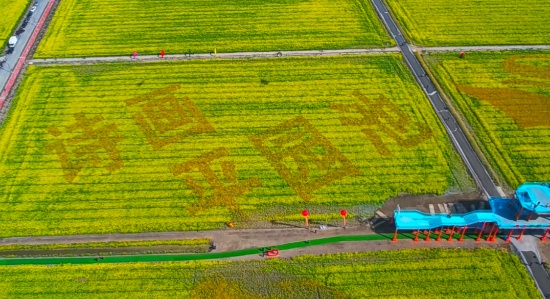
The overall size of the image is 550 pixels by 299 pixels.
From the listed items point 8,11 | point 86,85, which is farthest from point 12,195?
point 8,11

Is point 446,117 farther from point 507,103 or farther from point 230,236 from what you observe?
point 230,236

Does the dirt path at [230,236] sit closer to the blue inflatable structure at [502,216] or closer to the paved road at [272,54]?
the blue inflatable structure at [502,216]

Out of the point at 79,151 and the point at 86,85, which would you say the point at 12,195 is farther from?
the point at 86,85

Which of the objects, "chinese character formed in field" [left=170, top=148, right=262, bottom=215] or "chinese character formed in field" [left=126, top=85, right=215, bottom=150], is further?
"chinese character formed in field" [left=126, top=85, right=215, bottom=150]

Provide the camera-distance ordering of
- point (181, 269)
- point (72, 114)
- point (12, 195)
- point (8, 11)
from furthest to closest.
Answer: point (8, 11) → point (72, 114) → point (12, 195) → point (181, 269)

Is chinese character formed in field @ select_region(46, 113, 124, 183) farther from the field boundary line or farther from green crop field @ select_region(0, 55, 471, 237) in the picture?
the field boundary line

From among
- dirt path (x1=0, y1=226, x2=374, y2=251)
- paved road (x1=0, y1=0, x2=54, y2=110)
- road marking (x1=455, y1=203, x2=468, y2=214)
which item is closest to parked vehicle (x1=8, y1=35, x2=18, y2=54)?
paved road (x1=0, y1=0, x2=54, y2=110)
